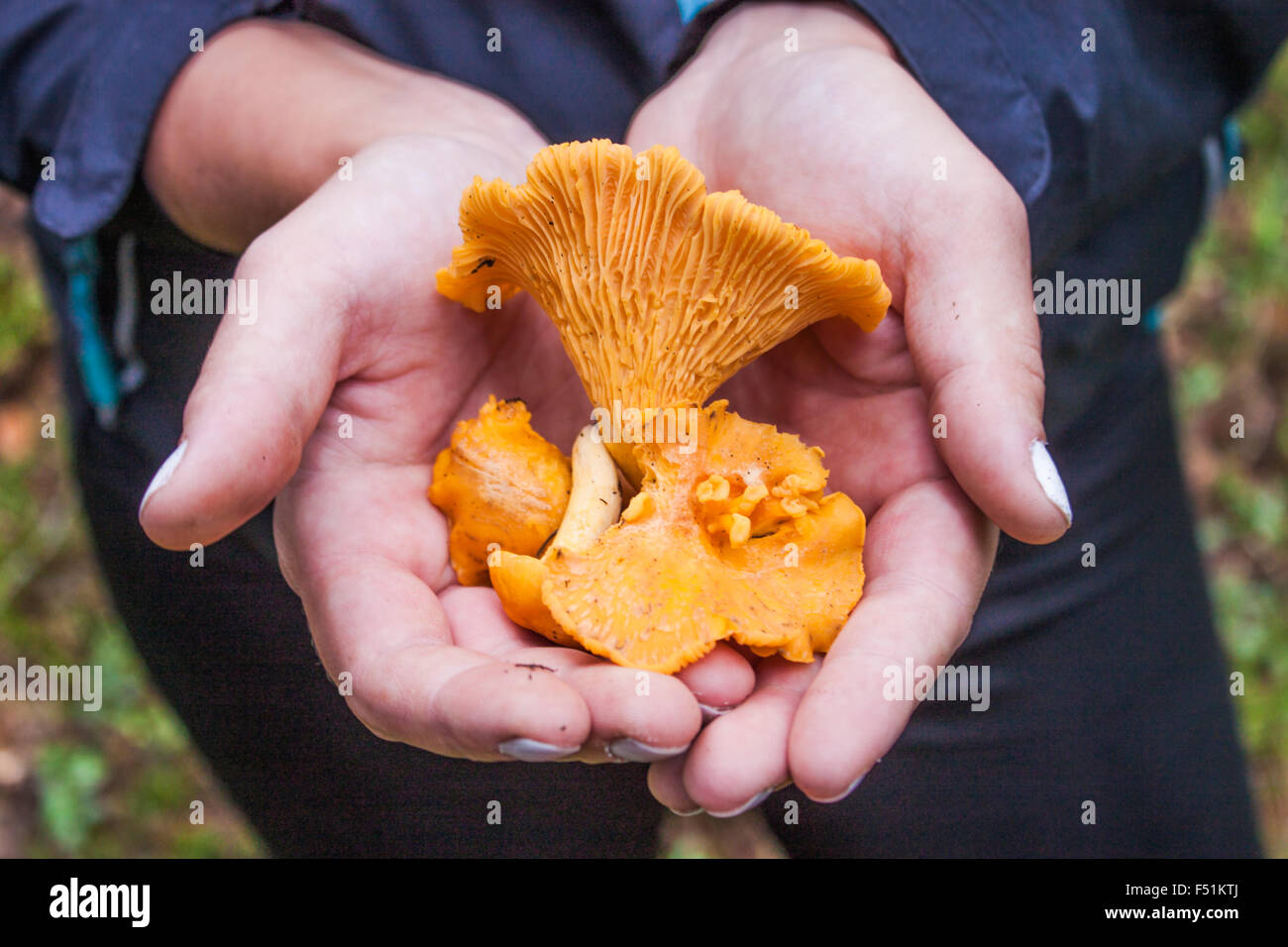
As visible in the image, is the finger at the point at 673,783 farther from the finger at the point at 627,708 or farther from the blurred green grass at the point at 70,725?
the blurred green grass at the point at 70,725

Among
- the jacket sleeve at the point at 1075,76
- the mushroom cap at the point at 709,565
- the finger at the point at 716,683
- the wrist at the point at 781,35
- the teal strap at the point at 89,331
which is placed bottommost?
the finger at the point at 716,683

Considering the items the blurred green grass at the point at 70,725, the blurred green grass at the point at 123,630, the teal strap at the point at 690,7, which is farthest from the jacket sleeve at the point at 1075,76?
the blurred green grass at the point at 70,725

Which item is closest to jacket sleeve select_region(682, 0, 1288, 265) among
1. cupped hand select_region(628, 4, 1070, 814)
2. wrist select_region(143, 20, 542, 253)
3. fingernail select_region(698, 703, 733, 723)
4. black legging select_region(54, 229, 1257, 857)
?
cupped hand select_region(628, 4, 1070, 814)

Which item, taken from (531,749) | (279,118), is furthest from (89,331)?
(531,749)

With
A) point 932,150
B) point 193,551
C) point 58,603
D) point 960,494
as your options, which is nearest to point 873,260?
point 932,150

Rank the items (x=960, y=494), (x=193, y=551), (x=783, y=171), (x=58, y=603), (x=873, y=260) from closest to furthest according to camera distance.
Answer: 1. (x=960, y=494)
2. (x=873, y=260)
3. (x=783, y=171)
4. (x=193, y=551)
5. (x=58, y=603)

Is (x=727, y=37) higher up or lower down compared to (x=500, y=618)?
higher up

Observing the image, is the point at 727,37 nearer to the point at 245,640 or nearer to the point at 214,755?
the point at 245,640

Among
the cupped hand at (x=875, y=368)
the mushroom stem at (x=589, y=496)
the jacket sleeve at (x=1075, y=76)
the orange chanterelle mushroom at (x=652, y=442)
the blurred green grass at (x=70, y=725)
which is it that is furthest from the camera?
the blurred green grass at (x=70, y=725)

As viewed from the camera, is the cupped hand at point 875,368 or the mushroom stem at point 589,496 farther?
the mushroom stem at point 589,496
